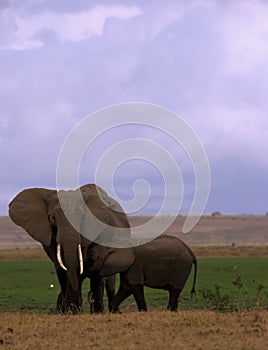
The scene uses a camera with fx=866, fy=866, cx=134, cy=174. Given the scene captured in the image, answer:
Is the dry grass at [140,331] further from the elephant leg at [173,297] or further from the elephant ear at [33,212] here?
the elephant leg at [173,297]

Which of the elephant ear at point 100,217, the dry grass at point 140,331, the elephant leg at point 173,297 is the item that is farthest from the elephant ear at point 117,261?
the dry grass at point 140,331

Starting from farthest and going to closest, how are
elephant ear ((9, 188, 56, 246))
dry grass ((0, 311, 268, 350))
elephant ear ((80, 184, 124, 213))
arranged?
elephant ear ((80, 184, 124, 213)), elephant ear ((9, 188, 56, 246)), dry grass ((0, 311, 268, 350))

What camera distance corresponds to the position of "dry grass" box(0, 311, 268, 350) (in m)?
12.4

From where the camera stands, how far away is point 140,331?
1362 cm

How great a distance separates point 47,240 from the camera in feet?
62.6

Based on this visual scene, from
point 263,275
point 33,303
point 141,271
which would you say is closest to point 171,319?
point 141,271

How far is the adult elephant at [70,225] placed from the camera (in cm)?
1819

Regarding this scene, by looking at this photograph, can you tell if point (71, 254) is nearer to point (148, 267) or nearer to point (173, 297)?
point (148, 267)

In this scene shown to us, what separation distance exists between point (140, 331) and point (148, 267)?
20.2 ft

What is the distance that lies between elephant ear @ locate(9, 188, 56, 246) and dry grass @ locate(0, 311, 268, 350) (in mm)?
3316

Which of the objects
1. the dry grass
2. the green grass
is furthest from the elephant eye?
the green grass

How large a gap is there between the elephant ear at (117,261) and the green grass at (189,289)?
1825 millimetres

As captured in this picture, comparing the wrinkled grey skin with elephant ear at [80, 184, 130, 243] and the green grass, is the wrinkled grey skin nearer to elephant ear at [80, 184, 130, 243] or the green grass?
elephant ear at [80, 184, 130, 243]

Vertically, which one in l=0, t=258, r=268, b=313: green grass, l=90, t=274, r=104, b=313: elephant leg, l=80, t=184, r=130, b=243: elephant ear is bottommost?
l=0, t=258, r=268, b=313: green grass
